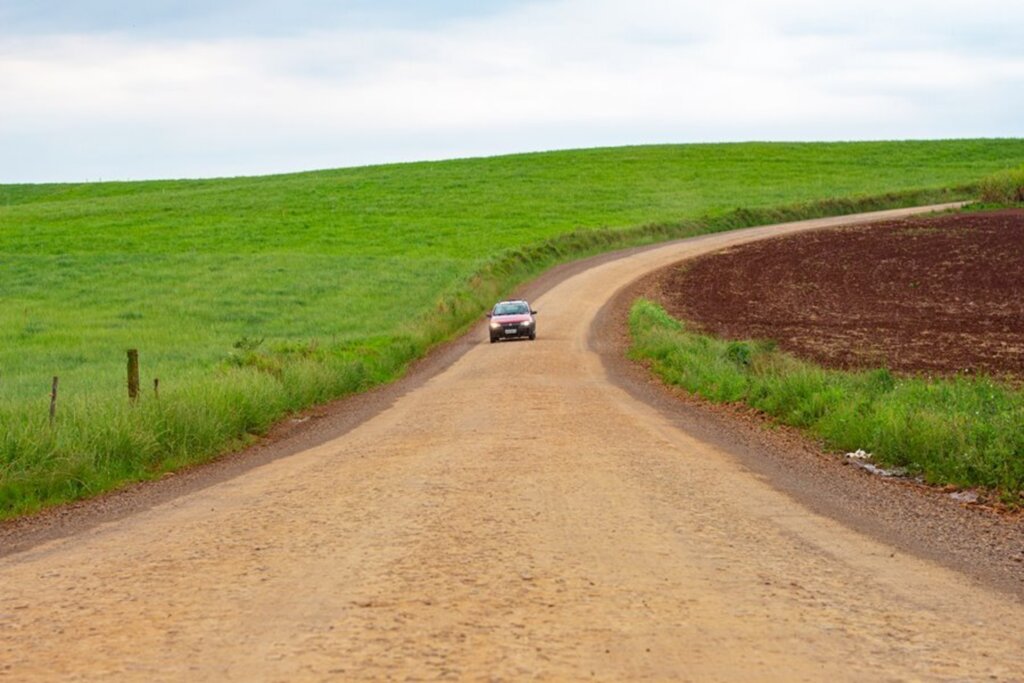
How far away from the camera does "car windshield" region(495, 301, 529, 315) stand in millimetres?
40062

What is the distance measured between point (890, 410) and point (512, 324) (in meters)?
23.2

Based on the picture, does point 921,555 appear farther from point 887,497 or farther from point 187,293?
point 187,293

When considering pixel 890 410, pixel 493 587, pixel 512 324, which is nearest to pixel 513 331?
pixel 512 324

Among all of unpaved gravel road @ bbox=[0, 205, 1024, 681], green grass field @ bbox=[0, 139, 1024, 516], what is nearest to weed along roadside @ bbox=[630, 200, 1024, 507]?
unpaved gravel road @ bbox=[0, 205, 1024, 681]

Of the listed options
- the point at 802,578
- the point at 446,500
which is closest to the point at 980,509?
the point at 802,578

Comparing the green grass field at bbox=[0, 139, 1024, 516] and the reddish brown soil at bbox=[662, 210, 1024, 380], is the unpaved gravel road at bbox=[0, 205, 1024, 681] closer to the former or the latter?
the green grass field at bbox=[0, 139, 1024, 516]

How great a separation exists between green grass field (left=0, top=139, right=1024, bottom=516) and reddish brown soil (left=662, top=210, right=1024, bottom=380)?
9.47 m

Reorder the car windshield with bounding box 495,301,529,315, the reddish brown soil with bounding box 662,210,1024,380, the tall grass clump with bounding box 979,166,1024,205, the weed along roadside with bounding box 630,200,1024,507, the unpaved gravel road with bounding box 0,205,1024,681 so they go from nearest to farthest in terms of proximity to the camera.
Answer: the unpaved gravel road with bounding box 0,205,1024,681
the weed along roadside with bounding box 630,200,1024,507
the reddish brown soil with bounding box 662,210,1024,380
the car windshield with bounding box 495,301,529,315
the tall grass clump with bounding box 979,166,1024,205

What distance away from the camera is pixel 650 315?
133ft

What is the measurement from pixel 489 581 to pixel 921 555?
13.0ft

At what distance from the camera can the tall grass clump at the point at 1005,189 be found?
72875 mm

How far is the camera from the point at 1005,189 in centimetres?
7319

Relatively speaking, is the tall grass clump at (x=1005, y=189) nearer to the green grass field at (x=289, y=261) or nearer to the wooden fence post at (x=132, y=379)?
the green grass field at (x=289, y=261)

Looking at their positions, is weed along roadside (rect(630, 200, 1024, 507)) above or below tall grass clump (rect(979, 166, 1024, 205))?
below
